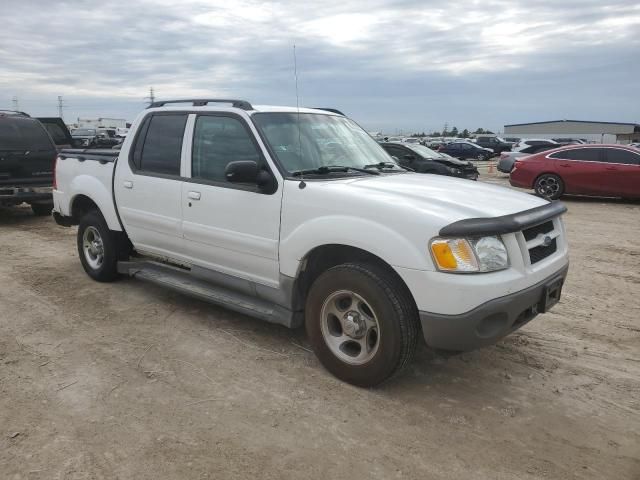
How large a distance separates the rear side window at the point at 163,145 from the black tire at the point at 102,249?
3.21 feet

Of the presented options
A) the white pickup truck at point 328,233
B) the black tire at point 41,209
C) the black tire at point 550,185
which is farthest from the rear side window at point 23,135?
the black tire at point 550,185

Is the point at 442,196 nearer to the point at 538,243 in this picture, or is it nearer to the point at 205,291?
the point at 538,243

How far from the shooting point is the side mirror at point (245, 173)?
3802mm

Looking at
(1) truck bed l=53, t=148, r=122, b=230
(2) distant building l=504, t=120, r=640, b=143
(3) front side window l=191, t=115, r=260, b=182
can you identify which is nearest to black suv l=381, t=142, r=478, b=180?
(1) truck bed l=53, t=148, r=122, b=230

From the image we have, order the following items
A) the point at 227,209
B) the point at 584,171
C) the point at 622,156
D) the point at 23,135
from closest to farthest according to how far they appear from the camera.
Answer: the point at 227,209, the point at 23,135, the point at 622,156, the point at 584,171

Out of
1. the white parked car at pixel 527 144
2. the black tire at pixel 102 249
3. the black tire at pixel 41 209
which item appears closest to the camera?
the black tire at pixel 102 249

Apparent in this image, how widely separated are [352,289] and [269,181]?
1.04 metres

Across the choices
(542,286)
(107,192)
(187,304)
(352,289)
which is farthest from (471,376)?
(107,192)

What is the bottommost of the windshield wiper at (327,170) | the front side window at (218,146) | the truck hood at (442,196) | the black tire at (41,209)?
the black tire at (41,209)

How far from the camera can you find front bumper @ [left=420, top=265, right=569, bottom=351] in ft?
10.4

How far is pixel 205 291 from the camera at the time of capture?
4.61 metres

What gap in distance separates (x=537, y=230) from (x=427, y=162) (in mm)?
11642

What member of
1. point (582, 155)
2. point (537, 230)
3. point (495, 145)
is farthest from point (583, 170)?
point (495, 145)

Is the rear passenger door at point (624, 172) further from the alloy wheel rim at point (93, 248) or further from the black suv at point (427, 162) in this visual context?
the alloy wheel rim at point (93, 248)
